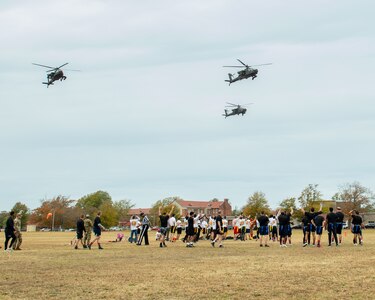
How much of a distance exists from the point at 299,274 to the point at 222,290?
11.9ft

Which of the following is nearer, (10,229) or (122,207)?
(10,229)

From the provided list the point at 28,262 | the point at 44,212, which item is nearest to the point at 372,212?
the point at 44,212

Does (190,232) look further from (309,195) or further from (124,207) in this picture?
(124,207)

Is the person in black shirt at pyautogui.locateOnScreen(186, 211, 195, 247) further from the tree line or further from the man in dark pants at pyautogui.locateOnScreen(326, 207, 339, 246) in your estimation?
the tree line

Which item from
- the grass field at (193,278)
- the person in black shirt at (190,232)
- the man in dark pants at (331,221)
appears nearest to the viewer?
the grass field at (193,278)

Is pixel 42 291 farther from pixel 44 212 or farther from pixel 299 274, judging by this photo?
pixel 44 212

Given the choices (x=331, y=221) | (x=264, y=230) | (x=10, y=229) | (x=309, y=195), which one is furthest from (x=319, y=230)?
(x=309, y=195)

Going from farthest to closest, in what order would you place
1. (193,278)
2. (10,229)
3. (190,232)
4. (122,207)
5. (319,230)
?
(122,207) < (190,232) < (319,230) < (10,229) < (193,278)

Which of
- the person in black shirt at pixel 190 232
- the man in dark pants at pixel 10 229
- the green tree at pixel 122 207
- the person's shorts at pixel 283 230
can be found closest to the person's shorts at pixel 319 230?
the person's shorts at pixel 283 230

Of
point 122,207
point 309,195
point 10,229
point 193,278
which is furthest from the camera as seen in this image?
point 122,207

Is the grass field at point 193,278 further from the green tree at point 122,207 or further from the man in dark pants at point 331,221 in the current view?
the green tree at point 122,207

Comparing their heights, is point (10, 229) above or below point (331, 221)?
below

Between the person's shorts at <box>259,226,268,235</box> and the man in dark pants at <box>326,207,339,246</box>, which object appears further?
the person's shorts at <box>259,226,268,235</box>

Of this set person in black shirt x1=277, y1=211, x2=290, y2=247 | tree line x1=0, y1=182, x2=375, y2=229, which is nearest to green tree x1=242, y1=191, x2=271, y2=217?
tree line x1=0, y1=182, x2=375, y2=229
